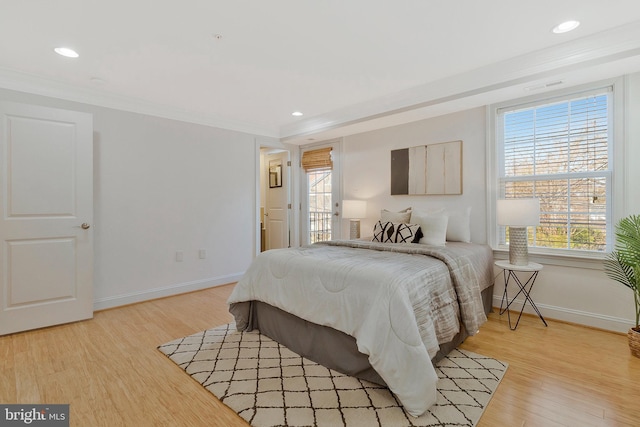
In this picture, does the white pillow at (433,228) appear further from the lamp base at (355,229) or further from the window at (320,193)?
the window at (320,193)

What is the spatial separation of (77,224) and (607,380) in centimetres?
438

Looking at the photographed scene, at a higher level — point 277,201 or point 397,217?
point 277,201

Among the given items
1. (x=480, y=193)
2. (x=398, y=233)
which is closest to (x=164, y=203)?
(x=398, y=233)

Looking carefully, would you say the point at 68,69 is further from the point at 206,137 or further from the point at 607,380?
the point at 607,380

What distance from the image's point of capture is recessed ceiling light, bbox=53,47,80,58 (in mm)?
2463

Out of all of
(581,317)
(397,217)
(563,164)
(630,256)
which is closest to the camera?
(630,256)

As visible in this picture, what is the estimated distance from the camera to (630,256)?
7.62 feet

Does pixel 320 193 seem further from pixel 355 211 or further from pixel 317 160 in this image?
pixel 355 211

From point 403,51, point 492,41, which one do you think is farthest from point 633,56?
point 403,51

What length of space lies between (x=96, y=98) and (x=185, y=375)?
2.98 m

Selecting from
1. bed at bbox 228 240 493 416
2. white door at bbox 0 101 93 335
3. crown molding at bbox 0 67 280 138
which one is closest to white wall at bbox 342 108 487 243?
bed at bbox 228 240 493 416

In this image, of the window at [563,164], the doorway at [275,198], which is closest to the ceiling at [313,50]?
the window at [563,164]

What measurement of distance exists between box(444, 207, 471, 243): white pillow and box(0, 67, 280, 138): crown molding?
313cm

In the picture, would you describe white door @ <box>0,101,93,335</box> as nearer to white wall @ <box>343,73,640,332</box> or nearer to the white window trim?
white wall @ <box>343,73,640,332</box>
